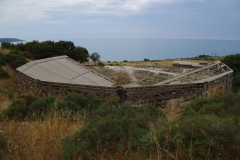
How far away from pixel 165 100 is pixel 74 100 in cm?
561

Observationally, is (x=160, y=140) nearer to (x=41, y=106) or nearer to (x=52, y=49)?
(x=41, y=106)

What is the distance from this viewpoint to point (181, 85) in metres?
12.2

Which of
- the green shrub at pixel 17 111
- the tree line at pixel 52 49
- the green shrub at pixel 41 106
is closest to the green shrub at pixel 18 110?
the green shrub at pixel 17 111

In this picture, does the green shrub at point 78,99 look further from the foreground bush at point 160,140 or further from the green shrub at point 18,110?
the foreground bush at point 160,140

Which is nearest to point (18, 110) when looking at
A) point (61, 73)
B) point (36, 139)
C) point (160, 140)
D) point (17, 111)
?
point (17, 111)

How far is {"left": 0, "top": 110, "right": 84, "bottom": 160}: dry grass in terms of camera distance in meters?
3.77

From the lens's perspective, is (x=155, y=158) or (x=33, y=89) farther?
(x=33, y=89)

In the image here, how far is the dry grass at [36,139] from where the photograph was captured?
12.4 feet

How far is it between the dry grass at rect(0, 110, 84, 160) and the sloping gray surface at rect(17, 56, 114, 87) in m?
8.68

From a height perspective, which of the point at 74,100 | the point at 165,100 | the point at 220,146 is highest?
the point at 220,146

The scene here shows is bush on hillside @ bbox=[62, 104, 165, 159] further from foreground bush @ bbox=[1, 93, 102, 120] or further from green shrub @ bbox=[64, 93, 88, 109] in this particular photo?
green shrub @ bbox=[64, 93, 88, 109]

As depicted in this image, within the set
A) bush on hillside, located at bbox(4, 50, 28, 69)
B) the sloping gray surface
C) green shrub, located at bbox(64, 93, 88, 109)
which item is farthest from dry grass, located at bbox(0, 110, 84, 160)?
bush on hillside, located at bbox(4, 50, 28, 69)

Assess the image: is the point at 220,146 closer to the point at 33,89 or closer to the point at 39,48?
the point at 33,89

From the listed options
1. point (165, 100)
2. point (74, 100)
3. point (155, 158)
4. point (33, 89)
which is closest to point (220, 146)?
point (155, 158)
